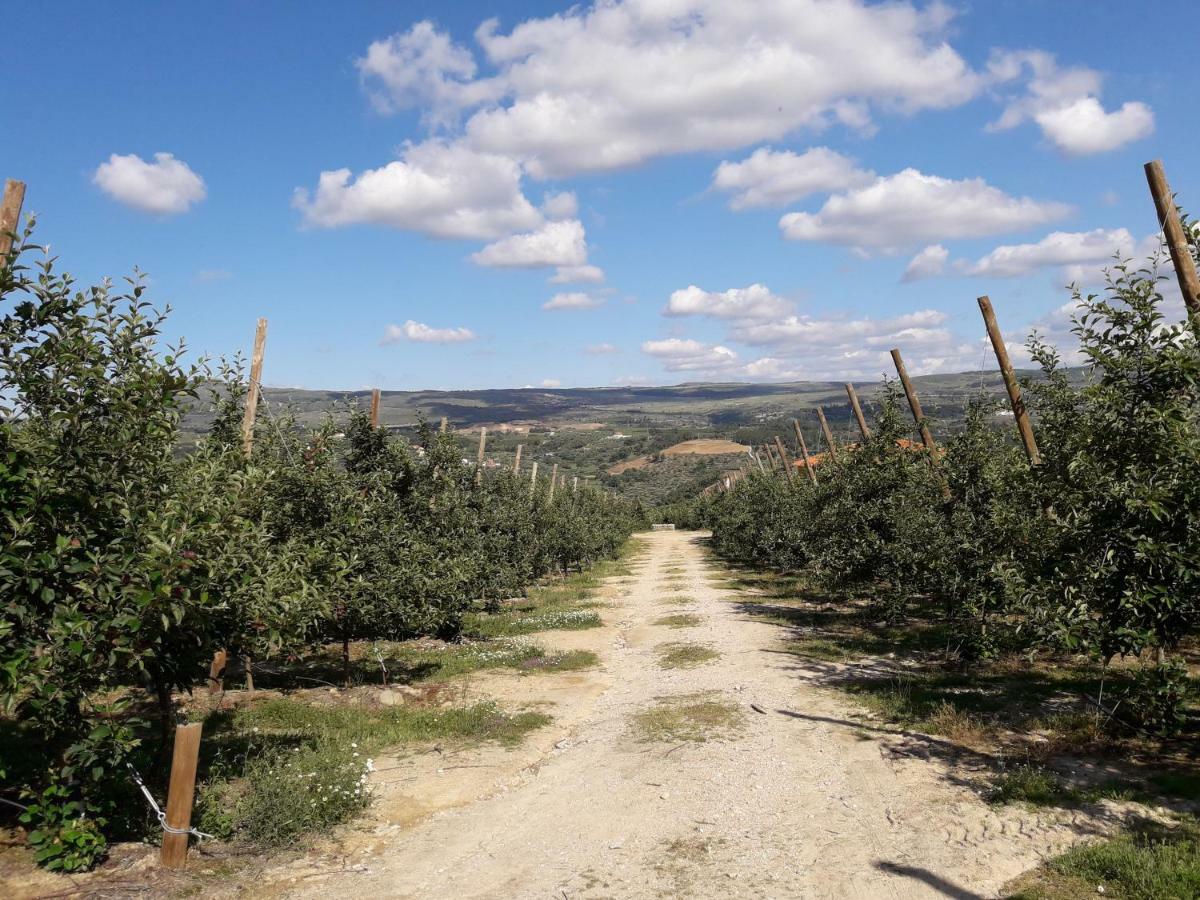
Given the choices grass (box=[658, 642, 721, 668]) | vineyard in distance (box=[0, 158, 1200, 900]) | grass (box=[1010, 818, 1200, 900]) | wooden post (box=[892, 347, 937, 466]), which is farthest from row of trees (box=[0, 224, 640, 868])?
wooden post (box=[892, 347, 937, 466])

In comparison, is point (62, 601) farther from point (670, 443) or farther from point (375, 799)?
point (670, 443)

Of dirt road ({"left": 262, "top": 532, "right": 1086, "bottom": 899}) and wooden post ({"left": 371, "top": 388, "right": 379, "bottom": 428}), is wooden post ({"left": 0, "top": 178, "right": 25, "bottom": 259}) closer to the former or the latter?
dirt road ({"left": 262, "top": 532, "right": 1086, "bottom": 899})

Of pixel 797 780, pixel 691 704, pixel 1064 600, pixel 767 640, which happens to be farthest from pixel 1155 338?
pixel 767 640

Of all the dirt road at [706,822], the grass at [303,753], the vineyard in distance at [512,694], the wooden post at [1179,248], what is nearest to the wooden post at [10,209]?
the vineyard in distance at [512,694]

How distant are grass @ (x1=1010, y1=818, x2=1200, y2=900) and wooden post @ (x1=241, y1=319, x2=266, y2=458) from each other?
1177 centimetres

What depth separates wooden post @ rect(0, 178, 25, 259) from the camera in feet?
21.7

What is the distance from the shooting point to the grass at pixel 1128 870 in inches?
221

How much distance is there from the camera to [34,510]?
236 inches

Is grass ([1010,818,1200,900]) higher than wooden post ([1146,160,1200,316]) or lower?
lower

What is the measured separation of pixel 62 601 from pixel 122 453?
1334 mm

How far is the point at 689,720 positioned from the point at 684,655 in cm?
542

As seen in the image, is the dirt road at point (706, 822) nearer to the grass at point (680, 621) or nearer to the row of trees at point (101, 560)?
the row of trees at point (101, 560)

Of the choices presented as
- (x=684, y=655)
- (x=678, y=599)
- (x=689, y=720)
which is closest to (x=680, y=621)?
(x=684, y=655)

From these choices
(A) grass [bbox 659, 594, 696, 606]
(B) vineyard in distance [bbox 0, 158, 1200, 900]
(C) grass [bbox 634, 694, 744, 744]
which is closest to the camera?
(B) vineyard in distance [bbox 0, 158, 1200, 900]
